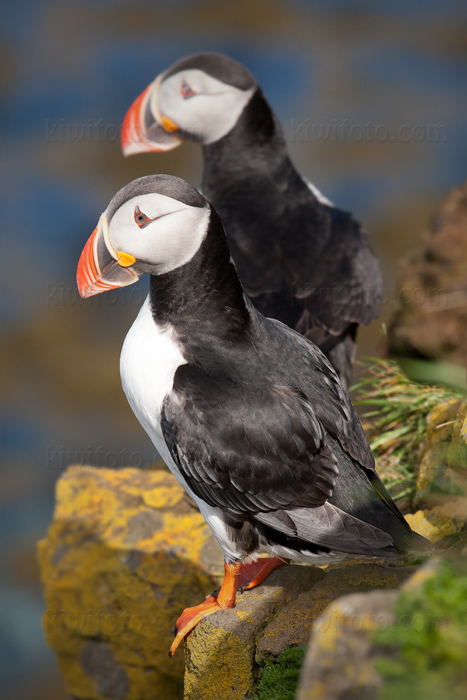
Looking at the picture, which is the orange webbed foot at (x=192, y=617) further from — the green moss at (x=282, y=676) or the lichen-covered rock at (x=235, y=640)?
the green moss at (x=282, y=676)

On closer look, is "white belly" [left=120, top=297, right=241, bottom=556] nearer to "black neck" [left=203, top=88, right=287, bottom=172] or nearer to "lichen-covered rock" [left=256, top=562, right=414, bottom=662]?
"lichen-covered rock" [left=256, top=562, right=414, bottom=662]

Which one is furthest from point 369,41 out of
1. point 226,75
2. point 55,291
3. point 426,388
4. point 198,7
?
point 426,388

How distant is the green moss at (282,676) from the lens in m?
2.93

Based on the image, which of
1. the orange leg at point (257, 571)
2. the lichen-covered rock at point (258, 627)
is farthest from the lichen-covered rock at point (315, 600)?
the orange leg at point (257, 571)

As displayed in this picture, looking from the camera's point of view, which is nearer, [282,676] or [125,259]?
[282,676]

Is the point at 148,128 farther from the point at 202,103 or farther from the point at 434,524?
the point at 434,524

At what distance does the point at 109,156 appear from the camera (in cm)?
1200

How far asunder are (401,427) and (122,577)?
186cm

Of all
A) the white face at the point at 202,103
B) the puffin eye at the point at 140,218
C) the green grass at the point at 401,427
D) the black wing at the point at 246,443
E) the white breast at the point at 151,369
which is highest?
the white face at the point at 202,103

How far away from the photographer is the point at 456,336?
19.3 ft

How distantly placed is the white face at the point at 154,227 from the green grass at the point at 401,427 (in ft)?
5.96

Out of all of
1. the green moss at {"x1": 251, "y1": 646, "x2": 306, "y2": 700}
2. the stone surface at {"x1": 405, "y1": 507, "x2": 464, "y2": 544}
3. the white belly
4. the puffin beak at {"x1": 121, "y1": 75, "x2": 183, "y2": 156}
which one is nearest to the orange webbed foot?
the white belly

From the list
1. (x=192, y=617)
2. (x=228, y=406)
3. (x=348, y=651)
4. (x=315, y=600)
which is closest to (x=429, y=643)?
(x=348, y=651)

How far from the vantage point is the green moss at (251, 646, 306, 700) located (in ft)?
9.62
